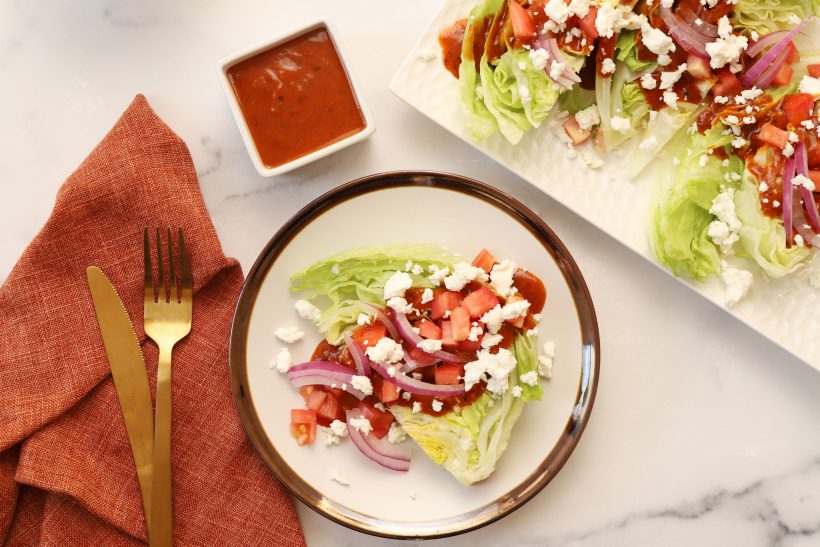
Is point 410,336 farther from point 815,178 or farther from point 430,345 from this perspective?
point 815,178

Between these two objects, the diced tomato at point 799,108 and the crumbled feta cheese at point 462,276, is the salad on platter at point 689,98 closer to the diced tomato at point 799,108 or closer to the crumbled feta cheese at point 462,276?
the diced tomato at point 799,108

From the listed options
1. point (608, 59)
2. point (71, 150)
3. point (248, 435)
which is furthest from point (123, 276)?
point (608, 59)

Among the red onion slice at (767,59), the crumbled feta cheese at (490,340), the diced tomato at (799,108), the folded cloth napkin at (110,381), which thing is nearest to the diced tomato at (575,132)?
the red onion slice at (767,59)

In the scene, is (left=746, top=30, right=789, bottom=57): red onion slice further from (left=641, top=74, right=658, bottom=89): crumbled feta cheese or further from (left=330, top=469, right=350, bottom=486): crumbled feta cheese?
(left=330, top=469, right=350, bottom=486): crumbled feta cheese

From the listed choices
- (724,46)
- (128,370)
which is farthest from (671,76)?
(128,370)

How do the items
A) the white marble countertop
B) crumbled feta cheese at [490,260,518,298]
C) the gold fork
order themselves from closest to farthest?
crumbled feta cheese at [490,260,518,298] < the gold fork < the white marble countertop

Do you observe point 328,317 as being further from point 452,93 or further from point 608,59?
point 608,59

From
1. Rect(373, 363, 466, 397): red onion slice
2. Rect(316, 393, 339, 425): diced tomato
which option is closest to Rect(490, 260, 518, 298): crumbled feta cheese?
Rect(373, 363, 466, 397): red onion slice

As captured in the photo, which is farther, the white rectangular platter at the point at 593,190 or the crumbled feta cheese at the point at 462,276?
the white rectangular platter at the point at 593,190
